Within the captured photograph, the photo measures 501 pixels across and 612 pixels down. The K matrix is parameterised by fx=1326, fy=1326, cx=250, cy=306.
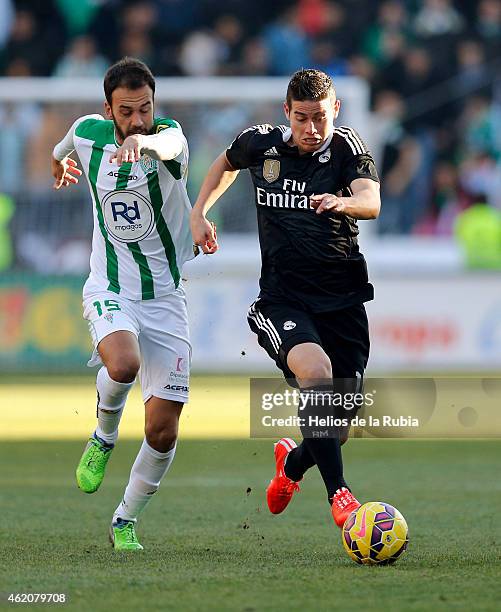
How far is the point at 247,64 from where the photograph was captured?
64.8 feet

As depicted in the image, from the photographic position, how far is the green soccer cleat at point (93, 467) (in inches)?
248

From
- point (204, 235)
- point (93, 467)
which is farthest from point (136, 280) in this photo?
point (93, 467)

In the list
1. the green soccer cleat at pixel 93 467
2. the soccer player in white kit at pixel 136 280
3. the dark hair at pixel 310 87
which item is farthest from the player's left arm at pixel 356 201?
the green soccer cleat at pixel 93 467

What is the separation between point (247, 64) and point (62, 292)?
223 inches

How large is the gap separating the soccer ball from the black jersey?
3.90 ft

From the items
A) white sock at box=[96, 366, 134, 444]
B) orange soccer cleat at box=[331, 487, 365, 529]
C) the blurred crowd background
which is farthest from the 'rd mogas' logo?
the blurred crowd background

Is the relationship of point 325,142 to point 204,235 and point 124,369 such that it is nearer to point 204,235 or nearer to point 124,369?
point 204,235

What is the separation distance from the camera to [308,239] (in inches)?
249

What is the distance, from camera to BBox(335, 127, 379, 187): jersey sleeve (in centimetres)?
615

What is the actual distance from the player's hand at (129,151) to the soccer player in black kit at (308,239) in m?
0.64

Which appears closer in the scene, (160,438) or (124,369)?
(124,369)

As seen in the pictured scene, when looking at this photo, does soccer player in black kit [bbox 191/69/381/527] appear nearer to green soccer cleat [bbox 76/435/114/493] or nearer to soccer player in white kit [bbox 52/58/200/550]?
soccer player in white kit [bbox 52/58/200/550]

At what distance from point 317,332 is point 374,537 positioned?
1197 millimetres

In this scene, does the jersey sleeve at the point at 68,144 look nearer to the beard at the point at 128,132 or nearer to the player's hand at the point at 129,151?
the beard at the point at 128,132
